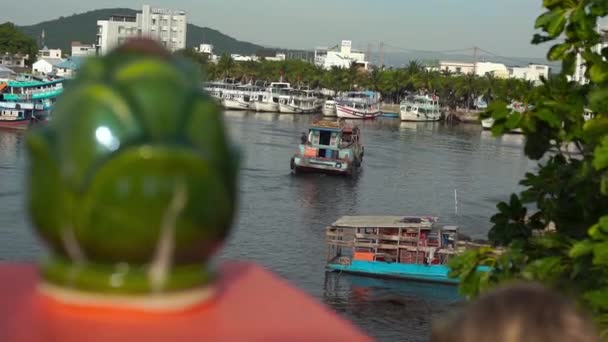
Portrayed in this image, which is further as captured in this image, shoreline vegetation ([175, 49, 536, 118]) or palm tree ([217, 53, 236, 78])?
palm tree ([217, 53, 236, 78])

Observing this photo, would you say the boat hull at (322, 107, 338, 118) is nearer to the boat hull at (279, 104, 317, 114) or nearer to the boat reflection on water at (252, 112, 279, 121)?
the boat hull at (279, 104, 317, 114)

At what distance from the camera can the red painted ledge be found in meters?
1.94

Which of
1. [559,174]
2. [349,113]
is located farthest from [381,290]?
[349,113]

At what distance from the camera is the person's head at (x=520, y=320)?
1.45 metres

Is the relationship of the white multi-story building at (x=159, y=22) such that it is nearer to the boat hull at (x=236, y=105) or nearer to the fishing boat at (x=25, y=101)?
the boat hull at (x=236, y=105)

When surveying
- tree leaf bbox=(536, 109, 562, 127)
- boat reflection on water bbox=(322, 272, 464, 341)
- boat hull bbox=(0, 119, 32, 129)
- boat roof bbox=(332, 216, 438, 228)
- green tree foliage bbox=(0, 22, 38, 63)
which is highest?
tree leaf bbox=(536, 109, 562, 127)

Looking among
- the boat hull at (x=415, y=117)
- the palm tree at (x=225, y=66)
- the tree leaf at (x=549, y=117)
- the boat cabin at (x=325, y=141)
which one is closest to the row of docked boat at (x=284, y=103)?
the boat hull at (x=415, y=117)

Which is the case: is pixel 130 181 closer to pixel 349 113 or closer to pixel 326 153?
pixel 326 153

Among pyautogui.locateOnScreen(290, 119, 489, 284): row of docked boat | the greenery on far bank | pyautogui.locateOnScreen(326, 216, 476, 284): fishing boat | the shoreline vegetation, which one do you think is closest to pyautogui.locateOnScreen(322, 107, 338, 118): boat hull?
the shoreline vegetation

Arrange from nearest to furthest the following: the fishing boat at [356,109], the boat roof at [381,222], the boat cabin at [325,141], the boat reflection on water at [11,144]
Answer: the boat roof at [381,222] → the boat reflection on water at [11,144] → the boat cabin at [325,141] → the fishing boat at [356,109]

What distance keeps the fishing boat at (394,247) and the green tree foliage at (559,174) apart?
1477cm

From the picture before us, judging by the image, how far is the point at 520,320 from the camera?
1460mm

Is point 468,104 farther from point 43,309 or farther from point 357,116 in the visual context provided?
point 43,309

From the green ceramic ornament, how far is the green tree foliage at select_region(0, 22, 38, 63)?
302ft
